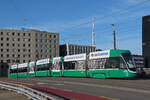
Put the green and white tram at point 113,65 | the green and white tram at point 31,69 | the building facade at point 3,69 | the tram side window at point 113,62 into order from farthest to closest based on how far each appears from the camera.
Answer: the building facade at point 3,69, the green and white tram at point 31,69, the tram side window at point 113,62, the green and white tram at point 113,65

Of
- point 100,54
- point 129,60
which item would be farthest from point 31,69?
point 129,60

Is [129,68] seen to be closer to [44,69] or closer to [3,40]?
[44,69]

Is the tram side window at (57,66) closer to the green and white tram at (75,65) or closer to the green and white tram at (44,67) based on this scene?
the green and white tram at (75,65)

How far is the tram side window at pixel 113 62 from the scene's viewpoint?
26109mm

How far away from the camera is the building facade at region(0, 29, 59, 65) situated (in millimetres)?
113125

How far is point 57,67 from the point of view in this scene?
3906cm

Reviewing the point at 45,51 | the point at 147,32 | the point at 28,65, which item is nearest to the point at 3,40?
the point at 45,51

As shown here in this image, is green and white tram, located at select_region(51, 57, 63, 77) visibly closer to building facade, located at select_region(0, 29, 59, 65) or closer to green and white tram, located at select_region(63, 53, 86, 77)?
green and white tram, located at select_region(63, 53, 86, 77)

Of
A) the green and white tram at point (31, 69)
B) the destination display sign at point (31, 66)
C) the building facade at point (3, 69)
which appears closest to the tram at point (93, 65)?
the green and white tram at point (31, 69)

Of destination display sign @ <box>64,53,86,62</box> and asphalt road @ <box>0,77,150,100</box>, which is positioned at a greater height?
destination display sign @ <box>64,53,86,62</box>

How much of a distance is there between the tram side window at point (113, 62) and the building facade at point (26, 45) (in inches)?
3466

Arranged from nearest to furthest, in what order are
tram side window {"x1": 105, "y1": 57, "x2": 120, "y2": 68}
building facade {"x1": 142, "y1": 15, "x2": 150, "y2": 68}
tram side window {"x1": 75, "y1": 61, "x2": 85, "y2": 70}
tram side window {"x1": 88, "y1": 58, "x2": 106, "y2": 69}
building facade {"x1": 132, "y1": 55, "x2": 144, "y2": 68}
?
tram side window {"x1": 105, "y1": 57, "x2": 120, "y2": 68}
building facade {"x1": 132, "y1": 55, "x2": 144, "y2": 68}
tram side window {"x1": 88, "y1": 58, "x2": 106, "y2": 69}
tram side window {"x1": 75, "y1": 61, "x2": 85, "y2": 70}
building facade {"x1": 142, "y1": 15, "x2": 150, "y2": 68}

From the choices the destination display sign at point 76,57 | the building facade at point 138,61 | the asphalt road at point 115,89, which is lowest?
the asphalt road at point 115,89

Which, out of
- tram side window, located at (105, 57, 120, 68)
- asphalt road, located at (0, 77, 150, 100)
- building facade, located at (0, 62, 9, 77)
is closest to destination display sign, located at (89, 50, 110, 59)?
tram side window, located at (105, 57, 120, 68)
